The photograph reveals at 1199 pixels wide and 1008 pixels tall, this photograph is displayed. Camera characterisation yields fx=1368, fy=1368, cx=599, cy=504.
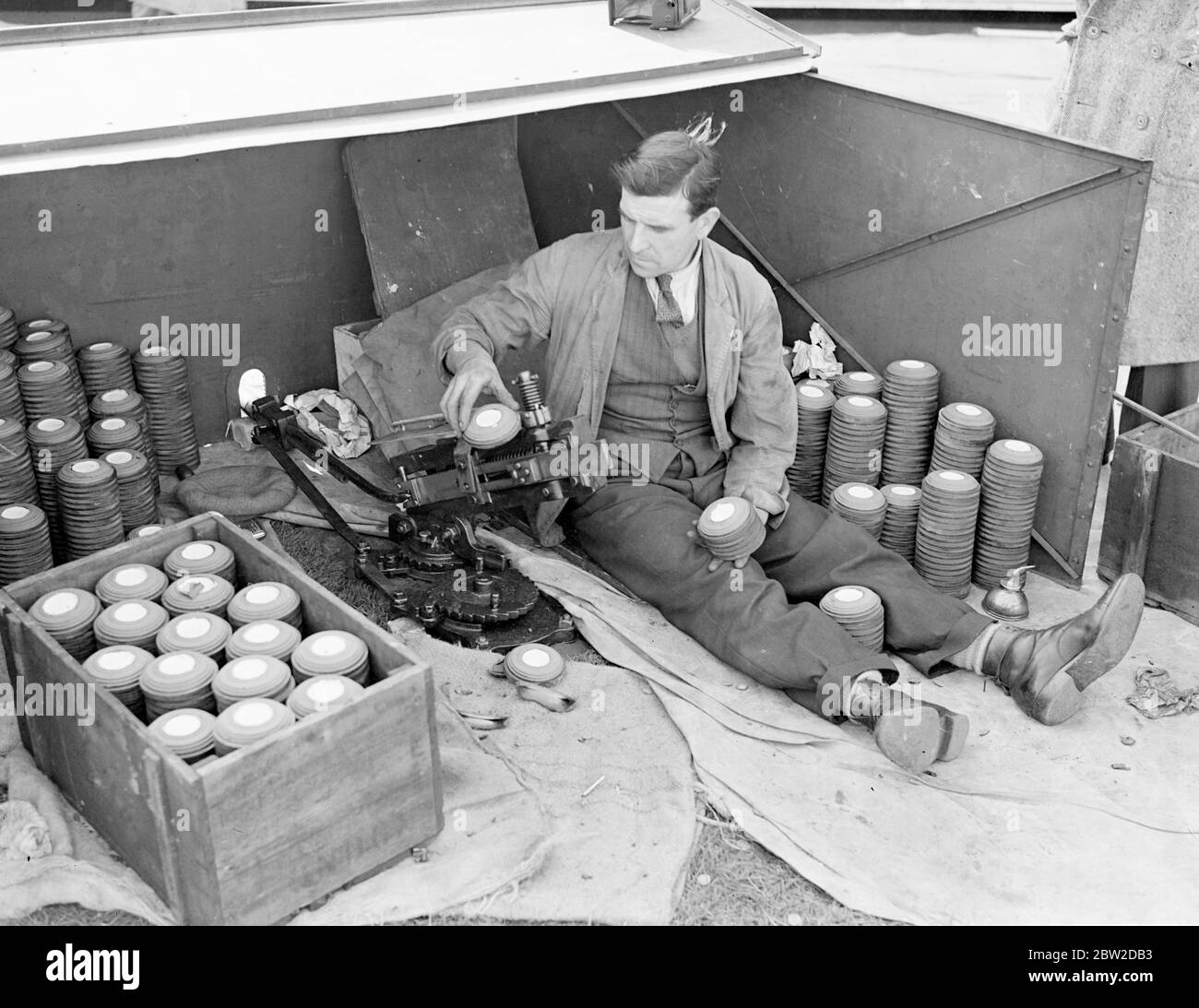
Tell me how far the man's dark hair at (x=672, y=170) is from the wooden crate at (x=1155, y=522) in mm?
1784

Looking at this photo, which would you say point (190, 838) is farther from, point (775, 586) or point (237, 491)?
point (237, 491)

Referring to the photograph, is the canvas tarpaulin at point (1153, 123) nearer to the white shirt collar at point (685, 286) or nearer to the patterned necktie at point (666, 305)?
the white shirt collar at point (685, 286)

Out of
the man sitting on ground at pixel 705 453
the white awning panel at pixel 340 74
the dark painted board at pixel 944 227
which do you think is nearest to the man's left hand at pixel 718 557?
the man sitting on ground at pixel 705 453

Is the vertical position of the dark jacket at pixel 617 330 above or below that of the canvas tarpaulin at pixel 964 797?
above

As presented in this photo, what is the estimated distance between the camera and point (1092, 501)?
473 centimetres

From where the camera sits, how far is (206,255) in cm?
542

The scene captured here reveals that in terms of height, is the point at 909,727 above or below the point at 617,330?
below

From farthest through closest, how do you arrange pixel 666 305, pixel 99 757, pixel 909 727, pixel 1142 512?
1. pixel 1142 512
2. pixel 666 305
3. pixel 909 727
4. pixel 99 757

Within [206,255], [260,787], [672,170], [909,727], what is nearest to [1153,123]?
[672,170]

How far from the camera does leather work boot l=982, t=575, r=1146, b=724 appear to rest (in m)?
4.00

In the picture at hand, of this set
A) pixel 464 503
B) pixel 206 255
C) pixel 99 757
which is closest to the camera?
pixel 99 757

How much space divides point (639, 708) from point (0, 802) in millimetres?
1774

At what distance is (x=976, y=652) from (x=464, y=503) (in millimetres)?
1714

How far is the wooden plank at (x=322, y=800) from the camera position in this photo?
2.97 metres
